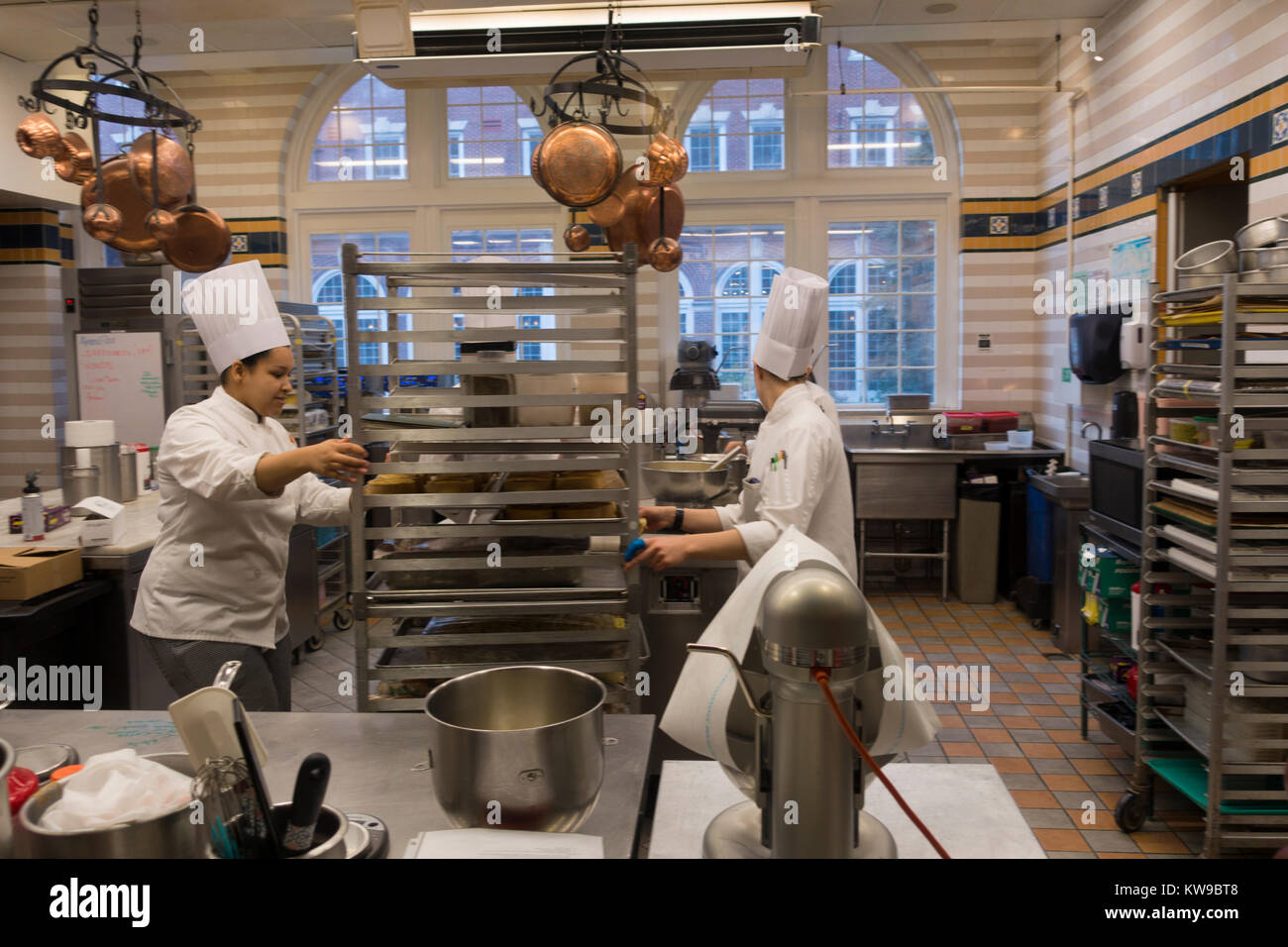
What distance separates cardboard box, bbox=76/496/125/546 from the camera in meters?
3.52

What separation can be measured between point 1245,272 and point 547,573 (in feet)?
7.66

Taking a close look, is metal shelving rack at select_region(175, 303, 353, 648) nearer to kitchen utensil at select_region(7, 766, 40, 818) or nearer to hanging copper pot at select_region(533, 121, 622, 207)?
hanging copper pot at select_region(533, 121, 622, 207)

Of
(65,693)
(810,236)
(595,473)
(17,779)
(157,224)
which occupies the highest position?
(810,236)

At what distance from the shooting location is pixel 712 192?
750 centimetres

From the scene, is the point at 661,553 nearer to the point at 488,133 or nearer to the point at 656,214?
the point at 656,214

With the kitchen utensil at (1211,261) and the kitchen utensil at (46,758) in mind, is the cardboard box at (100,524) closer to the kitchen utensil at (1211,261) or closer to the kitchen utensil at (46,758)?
the kitchen utensil at (46,758)

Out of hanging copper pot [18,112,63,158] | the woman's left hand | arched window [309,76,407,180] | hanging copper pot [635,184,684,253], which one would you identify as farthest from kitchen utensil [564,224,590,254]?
the woman's left hand

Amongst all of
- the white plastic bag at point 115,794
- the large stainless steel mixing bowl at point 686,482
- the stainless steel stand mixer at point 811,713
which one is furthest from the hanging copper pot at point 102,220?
the stainless steel stand mixer at point 811,713

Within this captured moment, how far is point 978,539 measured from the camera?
634 cm

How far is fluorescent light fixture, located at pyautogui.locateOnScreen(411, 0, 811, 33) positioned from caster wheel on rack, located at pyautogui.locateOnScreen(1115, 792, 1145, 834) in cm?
396

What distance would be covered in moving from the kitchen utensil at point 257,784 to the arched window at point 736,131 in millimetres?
7119
